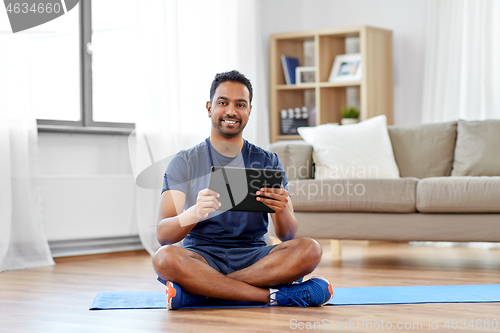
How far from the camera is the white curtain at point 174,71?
3.76m

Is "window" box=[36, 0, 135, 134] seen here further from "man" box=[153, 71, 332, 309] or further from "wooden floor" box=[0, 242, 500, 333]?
"man" box=[153, 71, 332, 309]

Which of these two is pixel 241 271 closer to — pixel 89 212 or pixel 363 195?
pixel 363 195

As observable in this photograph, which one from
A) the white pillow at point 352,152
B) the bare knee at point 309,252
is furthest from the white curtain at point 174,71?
the bare knee at point 309,252

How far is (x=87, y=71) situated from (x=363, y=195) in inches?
77.0

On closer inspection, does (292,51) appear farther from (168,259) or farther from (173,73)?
(168,259)

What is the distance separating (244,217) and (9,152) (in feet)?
5.59

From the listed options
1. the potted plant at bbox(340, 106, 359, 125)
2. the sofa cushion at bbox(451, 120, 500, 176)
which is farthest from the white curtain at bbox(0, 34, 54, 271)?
the sofa cushion at bbox(451, 120, 500, 176)

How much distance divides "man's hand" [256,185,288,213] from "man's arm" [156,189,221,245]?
0.15m

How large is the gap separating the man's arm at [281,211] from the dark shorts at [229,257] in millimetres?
78

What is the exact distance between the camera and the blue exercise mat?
6.71 ft

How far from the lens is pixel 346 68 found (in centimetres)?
460

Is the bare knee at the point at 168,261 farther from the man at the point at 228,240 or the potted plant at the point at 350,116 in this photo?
the potted plant at the point at 350,116

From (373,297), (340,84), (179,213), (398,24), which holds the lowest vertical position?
(373,297)

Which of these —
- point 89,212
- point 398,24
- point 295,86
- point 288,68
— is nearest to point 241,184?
point 89,212
